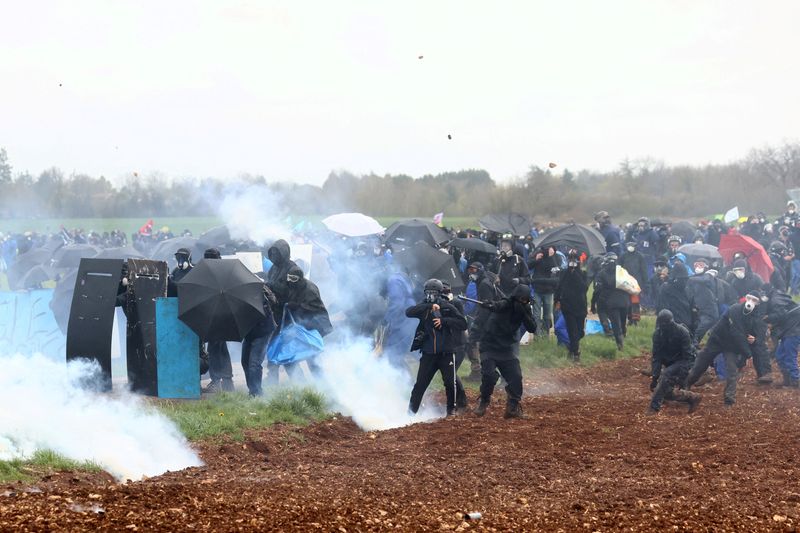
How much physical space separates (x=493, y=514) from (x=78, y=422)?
4.83m

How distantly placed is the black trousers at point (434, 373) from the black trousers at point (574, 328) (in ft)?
16.7

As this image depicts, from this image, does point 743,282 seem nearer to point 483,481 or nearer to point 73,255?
point 483,481

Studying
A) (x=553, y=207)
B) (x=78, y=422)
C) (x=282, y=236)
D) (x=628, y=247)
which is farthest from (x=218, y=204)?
(x=553, y=207)

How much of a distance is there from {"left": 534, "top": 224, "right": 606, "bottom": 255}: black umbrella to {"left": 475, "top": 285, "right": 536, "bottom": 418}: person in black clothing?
6.38m

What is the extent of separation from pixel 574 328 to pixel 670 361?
430 centimetres

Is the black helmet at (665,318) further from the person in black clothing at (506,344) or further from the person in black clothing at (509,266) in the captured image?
the person in black clothing at (509,266)

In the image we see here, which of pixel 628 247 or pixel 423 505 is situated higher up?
pixel 628 247

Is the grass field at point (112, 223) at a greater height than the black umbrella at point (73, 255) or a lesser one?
greater

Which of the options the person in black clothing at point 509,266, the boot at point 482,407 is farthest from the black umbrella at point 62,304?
the person in black clothing at point 509,266

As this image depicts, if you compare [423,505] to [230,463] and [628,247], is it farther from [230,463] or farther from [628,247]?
[628,247]

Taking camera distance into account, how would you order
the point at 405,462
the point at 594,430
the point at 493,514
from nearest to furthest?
1. the point at 493,514
2. the point at 405,462
3. the point at 594,430

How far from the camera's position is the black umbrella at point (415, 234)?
20562 millimetres

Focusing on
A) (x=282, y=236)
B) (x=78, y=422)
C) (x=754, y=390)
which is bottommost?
(x=754, y=390)

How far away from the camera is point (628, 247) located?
20391mm
